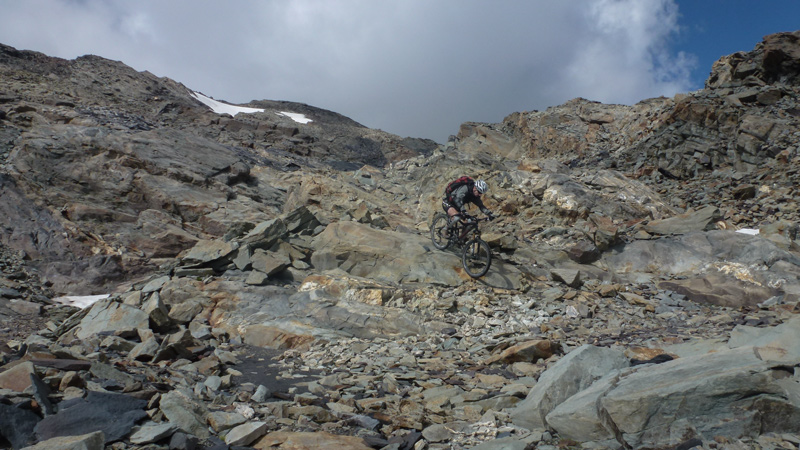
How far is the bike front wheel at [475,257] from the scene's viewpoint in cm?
1084

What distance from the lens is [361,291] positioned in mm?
9836

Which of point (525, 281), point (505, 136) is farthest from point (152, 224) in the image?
point (505, 136)

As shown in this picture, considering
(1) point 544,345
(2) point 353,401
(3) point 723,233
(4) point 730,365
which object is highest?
(3) point 723,233

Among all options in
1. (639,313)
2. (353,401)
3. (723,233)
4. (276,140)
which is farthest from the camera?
(276,140)

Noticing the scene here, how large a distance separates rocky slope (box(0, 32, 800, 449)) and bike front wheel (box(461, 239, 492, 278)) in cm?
29

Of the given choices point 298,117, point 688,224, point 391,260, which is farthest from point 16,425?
point 298,117

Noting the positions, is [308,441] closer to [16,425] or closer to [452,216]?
[16,425]

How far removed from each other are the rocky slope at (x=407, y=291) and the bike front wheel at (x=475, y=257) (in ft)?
0.94

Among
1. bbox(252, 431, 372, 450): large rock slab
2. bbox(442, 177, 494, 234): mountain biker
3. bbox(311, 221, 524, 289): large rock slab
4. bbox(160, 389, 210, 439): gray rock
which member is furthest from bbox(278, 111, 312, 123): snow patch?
bbox(252, 431, 372, 450): large rock slab

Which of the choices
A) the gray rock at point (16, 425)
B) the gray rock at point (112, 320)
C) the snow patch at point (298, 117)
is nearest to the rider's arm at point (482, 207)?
the gray rock at point (112, 320)

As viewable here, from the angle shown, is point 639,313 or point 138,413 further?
point 639,313

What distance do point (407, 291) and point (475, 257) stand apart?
2.14 metres

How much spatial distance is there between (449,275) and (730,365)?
7.61m

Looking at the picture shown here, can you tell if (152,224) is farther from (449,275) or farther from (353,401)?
(353,401)
